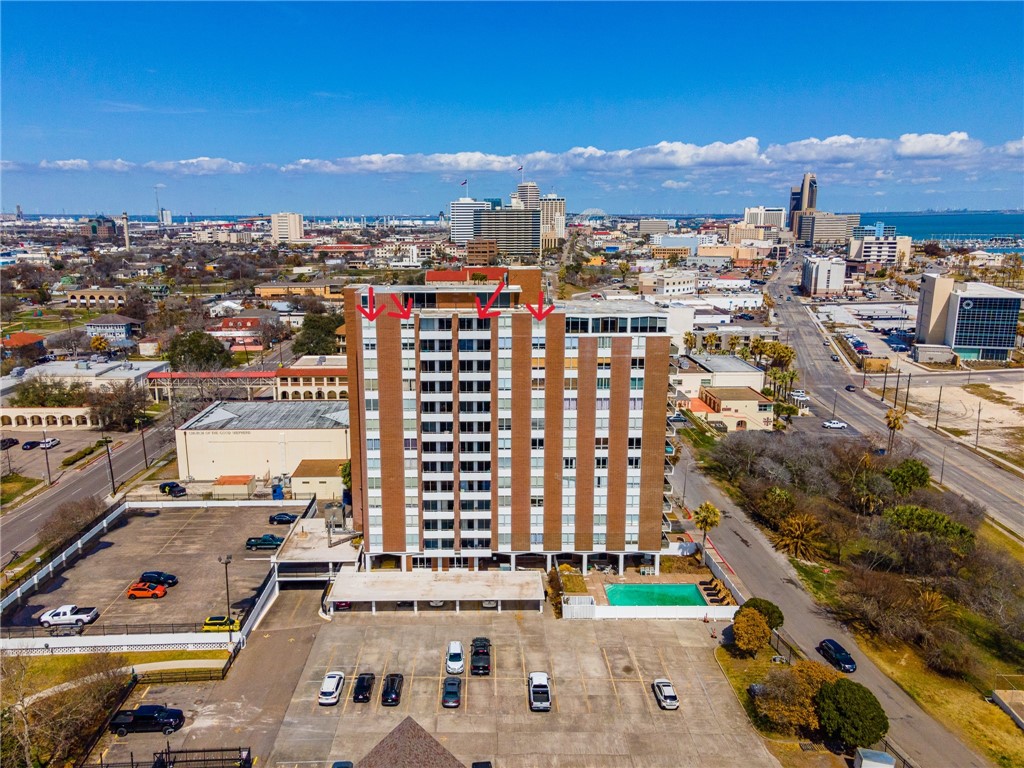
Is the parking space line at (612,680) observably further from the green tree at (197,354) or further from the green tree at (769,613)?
the green tree at (197,354)

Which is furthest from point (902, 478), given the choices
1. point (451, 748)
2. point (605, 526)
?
point (451, 748)

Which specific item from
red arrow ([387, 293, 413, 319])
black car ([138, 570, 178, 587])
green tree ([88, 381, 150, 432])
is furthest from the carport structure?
green tree ([88, 381, 150, 432])

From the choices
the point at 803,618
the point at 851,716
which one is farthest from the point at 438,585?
the point at 851,716

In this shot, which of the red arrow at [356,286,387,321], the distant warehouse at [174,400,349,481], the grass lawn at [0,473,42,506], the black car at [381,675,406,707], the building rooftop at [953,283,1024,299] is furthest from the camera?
the building rooftop at [953,283,1024,299]

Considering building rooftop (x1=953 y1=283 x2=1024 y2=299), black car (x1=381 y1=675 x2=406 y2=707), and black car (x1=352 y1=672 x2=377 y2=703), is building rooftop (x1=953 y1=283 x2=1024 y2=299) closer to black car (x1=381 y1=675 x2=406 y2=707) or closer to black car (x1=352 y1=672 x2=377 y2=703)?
black car (x1=381 y1=675 x2=406 y2=707)

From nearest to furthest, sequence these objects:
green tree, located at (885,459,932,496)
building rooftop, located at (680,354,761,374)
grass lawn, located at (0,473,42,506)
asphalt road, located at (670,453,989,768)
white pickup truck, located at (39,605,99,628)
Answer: asphalt road, located at (670,453,989,768) → white pickup truck, located at (39,605,99,628) → green tree, located at (885,459,932,496) → grass lawn, located at (0,473,42,506) → building rooftop, located at (680,354,761,374)

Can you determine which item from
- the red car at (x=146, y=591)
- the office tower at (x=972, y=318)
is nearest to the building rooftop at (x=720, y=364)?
the office tower at (x=972, y=318)

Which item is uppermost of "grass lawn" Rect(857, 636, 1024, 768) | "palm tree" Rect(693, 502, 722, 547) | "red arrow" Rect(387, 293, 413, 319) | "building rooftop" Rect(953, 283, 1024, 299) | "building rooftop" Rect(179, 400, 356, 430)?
"red arrow" Rect(387, 293, 413, 319)
